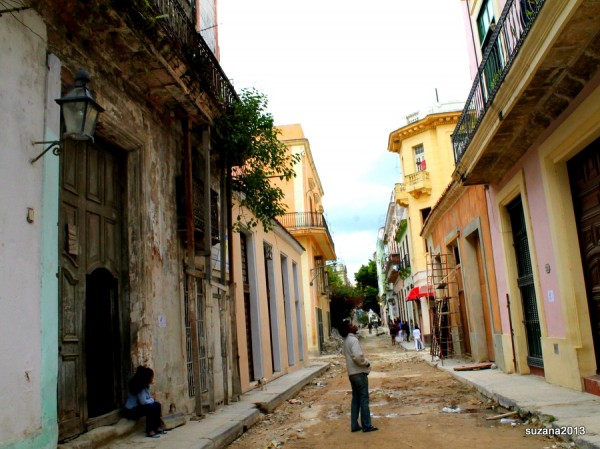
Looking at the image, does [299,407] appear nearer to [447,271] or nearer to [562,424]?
[562,424]

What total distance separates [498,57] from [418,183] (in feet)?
69.4

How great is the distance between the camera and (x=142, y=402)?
6.33 m

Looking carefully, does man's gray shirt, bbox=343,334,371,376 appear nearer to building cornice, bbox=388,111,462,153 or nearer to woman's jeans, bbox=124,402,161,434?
woman's jeans, bbox=124,402,161,434

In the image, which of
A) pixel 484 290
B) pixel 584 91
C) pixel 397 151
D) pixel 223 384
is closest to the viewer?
pixel 584 91

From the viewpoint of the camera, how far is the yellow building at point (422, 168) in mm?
29188

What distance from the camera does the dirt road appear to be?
19.9ft

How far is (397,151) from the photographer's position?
32.6 m

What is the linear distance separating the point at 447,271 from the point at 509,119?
10.5 metres

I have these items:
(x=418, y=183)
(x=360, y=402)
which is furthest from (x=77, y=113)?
(x=418, y=183)

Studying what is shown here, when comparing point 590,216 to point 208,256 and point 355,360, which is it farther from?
point 208,256

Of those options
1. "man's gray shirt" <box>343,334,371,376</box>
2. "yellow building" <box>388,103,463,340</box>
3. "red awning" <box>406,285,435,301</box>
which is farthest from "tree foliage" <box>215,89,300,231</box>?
"yellow building" <box>388,103,463,340</box>

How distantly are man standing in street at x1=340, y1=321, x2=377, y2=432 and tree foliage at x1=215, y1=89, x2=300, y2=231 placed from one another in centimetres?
356

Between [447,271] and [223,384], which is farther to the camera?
[447,271]

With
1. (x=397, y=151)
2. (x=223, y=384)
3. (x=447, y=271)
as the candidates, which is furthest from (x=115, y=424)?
(x=397, y=151)
